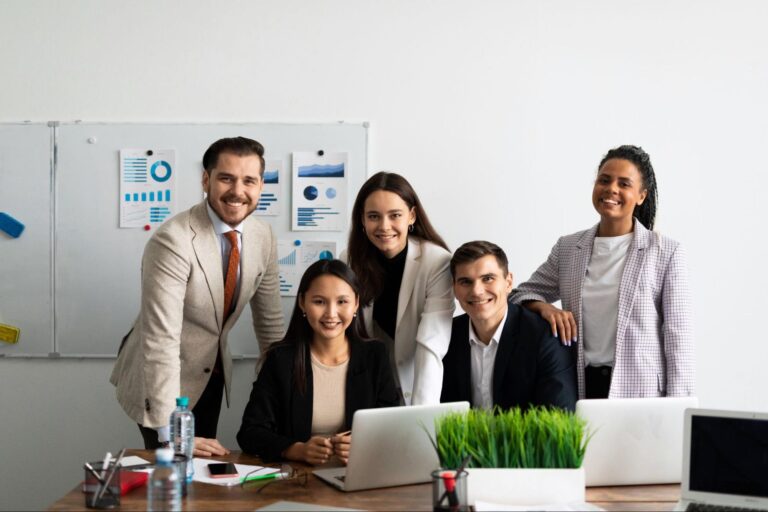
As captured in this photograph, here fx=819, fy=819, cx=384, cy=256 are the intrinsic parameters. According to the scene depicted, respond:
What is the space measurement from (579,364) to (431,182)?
1062 mm

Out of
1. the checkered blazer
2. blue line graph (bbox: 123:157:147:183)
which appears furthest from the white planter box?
blue line graph (bbox: 123:157:147:183)

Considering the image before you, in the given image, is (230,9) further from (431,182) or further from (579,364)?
(579,364)

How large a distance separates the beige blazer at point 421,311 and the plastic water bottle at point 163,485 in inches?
39.2

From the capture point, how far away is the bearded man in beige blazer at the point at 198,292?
262 centimetres

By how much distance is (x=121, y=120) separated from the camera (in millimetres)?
3516

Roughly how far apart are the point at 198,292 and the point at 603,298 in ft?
4.55

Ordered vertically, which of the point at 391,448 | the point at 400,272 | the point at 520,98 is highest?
the point at 520,98

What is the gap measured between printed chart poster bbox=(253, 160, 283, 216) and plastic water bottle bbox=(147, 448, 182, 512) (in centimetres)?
179

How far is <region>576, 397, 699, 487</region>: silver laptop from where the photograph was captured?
203 cm

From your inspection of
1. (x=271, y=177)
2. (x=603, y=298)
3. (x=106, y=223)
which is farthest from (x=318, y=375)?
(x=106, y=223)

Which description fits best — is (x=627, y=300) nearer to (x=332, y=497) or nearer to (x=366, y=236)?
(x=366, y=236)

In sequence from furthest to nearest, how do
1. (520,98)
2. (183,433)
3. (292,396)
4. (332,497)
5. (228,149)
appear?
(520,98)
(228,149)
(292,396)
(183,433)
(332,497)

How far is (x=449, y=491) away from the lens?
1.75 metres

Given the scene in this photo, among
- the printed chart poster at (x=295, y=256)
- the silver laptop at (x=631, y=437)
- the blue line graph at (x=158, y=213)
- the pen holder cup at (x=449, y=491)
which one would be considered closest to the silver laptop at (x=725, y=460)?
the silver laptop at (x=631, y=437)
